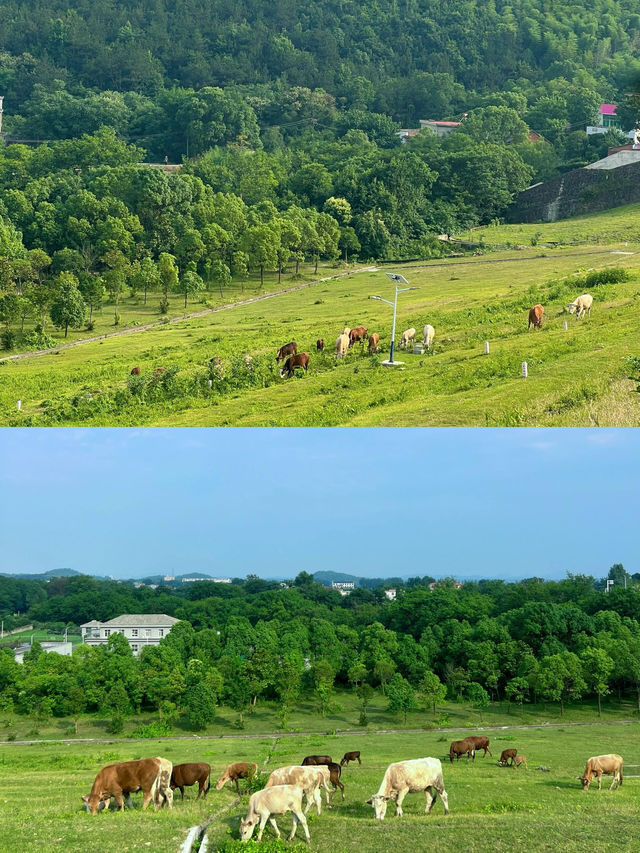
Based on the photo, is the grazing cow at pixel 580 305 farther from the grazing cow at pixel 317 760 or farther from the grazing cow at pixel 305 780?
the grazing cow at pixel 305 780

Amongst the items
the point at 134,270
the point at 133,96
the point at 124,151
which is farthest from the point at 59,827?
the point at 133,96

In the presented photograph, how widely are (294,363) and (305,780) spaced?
12499 mm

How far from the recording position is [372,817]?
941cm

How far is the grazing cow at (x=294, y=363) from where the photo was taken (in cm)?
2090

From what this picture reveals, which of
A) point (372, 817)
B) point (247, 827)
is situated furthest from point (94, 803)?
point (372, 817)

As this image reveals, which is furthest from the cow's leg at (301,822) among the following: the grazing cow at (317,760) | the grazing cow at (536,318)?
the grazing cow at (536,318)

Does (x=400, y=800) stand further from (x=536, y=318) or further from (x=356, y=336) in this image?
(x=356, y=336)

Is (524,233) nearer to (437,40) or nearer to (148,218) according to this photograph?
(148,218)

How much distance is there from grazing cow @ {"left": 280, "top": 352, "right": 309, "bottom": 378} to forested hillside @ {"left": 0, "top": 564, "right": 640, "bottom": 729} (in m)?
6.52

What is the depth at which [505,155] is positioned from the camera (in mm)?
57781

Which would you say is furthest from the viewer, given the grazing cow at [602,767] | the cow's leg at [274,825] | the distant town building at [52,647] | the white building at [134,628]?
the white building at [134,628]

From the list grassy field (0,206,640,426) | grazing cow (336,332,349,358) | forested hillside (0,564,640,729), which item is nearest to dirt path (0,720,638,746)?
forested hillside (0,564,640,729)

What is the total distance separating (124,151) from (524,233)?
34515mm

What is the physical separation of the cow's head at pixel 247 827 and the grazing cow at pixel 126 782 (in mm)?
1303
